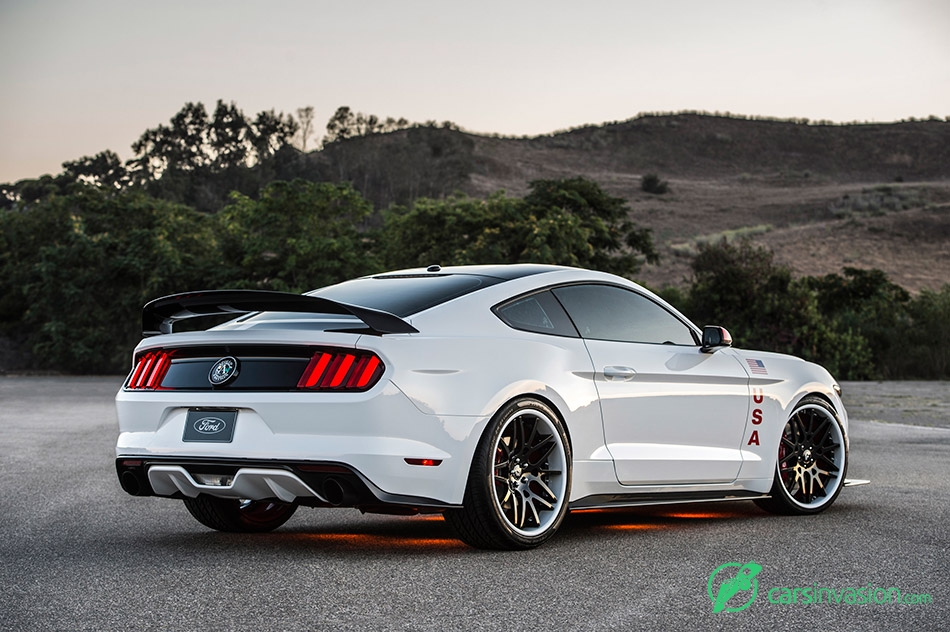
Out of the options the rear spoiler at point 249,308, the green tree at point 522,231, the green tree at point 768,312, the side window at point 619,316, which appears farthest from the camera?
the green tree at point 522,231

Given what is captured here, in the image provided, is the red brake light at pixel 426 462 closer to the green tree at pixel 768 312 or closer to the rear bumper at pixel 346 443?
the rear bumper at pixel 346 443

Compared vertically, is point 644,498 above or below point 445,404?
below

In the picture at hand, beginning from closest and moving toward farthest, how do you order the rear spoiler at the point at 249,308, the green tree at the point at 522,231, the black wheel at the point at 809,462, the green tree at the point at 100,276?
1. the rear spoiler at the point at 249,308
2. the black wheel at the point at 809,462
3. the green tree at the point at 522,231
4. the green tree at the point at 100,276

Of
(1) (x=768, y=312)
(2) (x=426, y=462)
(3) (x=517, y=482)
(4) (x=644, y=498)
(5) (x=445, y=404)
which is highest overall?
(5) (x=445, y=404)

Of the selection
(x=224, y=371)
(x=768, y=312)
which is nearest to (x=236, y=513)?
(x=224, y=371)

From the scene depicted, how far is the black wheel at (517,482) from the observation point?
20.1 ft

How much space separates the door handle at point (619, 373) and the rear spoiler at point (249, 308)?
1.36 meters

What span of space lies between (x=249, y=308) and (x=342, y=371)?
797 millimetres

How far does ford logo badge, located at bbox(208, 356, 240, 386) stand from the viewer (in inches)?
241

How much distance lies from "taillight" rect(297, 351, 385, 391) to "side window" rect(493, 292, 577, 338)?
38.5 inches

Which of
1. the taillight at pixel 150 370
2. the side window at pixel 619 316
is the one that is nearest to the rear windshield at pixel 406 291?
the side window at pixel 619 316

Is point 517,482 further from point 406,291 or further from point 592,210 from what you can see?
point 592,210

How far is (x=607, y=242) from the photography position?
3762cm

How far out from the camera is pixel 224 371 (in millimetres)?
6160
